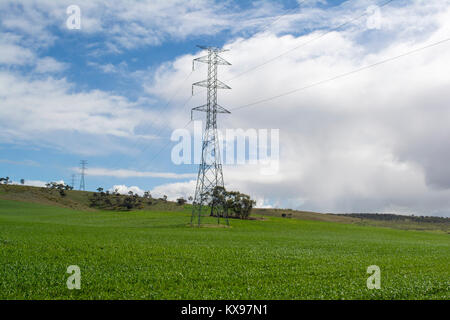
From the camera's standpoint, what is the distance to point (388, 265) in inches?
941

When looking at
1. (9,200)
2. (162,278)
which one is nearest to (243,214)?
(9,200)

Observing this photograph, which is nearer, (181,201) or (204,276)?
(204,276)

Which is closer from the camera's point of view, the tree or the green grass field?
the green grass field

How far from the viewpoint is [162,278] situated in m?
17.0

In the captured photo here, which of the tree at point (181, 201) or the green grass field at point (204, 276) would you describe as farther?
the tree at point (181, 201)
